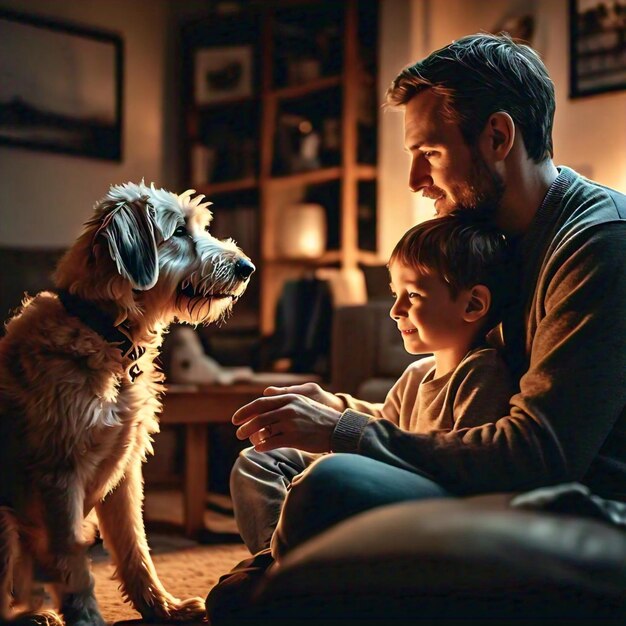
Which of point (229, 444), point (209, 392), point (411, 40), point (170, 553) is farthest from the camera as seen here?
point (411, 40)

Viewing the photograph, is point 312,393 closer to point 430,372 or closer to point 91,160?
point 430,372

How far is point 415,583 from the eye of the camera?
826mm

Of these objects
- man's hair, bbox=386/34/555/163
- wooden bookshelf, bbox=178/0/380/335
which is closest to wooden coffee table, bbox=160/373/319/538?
man's hair, bbox=386/34/555/163

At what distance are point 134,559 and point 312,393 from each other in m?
0.52

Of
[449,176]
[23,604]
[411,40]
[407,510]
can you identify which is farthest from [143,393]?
[411,40]

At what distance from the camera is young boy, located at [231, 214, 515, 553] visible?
4.19 feet

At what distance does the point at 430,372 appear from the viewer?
Answer: 1.54 m

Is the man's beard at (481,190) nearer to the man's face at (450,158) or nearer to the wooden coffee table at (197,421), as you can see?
the man's face at (450,158)

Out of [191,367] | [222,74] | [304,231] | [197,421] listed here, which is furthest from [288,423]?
[222,74]

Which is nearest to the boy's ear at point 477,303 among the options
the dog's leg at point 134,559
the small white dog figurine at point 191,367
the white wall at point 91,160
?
the dog's leg at point 134,559

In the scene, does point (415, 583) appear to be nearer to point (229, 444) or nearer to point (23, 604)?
point (23, 604)

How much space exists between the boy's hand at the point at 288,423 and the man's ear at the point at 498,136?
54cm

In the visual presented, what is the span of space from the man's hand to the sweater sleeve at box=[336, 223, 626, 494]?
6 cm

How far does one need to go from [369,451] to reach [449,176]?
0.55 meters
